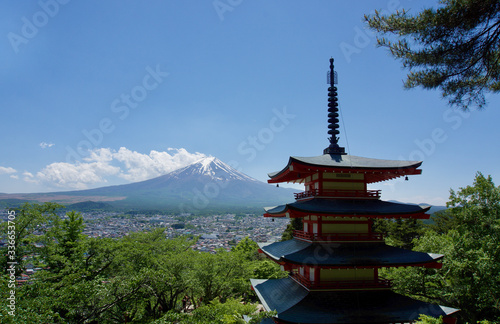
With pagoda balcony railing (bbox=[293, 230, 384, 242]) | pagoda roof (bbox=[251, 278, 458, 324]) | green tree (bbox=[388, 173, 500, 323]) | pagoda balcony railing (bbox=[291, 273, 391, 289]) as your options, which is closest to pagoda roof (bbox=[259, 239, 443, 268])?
pagoda balcony railing (bbox=[293, 230, 384, 242])

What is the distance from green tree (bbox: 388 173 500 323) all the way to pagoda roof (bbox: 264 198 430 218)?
536 centimetres

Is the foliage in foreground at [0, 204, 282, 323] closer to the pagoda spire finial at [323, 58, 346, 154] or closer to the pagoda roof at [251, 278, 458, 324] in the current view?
the pagoda roof at [251, 278, 458, 324]

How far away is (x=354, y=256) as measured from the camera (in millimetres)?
10562

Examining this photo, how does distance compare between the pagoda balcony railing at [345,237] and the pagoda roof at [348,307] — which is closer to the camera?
the pagoda roof at [348,307]

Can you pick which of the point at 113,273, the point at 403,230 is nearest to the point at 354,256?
the point at 113,273

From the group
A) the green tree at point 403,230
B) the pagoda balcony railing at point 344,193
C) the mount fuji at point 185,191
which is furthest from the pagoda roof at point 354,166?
the mount fuji at point 185,191

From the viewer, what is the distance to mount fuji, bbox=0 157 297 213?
415 feet

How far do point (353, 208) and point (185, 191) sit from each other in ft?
403

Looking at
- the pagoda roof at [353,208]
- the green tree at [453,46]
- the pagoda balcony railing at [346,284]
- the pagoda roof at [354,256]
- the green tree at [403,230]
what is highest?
the green tree at [453,46]

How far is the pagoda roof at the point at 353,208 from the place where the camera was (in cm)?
1055

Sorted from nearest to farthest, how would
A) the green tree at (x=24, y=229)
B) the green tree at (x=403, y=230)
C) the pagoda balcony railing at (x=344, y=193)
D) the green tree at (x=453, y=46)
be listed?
the green tree at (x=453, y=46), the pagoda balcony railing at (x=344, y=193), the green tree at (x=24, y=229), the green tree at (x=403, y=230)

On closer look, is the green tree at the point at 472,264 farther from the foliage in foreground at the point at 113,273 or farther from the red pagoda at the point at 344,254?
the foliage in foreground at the point at 113,273

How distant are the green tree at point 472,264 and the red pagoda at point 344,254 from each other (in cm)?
419

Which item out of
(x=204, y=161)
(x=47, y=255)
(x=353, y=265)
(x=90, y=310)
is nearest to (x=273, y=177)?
(x=353, y=265)
